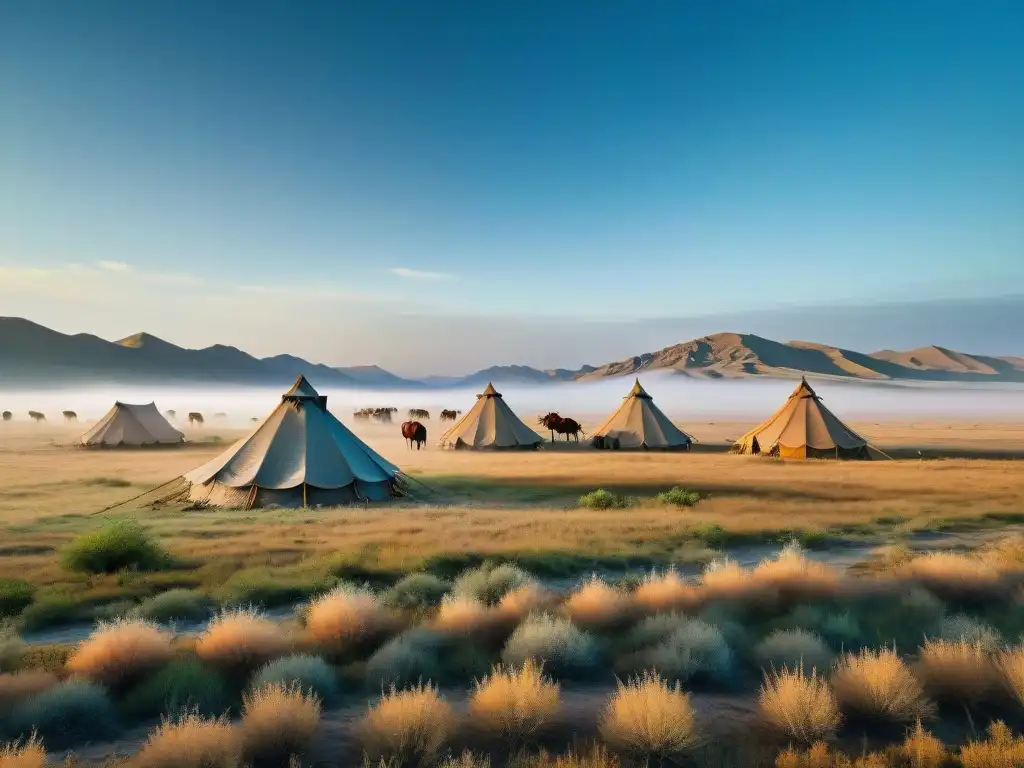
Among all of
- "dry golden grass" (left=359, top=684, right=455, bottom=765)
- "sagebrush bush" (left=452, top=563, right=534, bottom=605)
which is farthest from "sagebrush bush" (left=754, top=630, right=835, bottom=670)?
"dry golden grass" (left=359, top=684, right=455, bottom=765)

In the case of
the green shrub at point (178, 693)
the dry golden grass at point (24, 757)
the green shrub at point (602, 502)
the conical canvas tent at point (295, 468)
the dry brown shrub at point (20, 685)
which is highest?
the conical canvas tent at point (295, 468)

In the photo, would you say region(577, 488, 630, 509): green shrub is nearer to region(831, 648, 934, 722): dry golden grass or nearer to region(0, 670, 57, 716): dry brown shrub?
region(831, 648, 934, 722): dry golden grass

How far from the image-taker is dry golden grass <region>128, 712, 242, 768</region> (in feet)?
16.0

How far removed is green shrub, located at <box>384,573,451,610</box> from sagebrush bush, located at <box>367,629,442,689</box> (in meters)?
1.92

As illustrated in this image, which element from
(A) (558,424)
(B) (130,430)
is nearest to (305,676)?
(A) (558,424)

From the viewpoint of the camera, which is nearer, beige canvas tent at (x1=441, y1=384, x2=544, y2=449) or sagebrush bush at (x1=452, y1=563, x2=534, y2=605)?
sagebrush bush at (x1=452, y1=563, x2=534, y2=605)

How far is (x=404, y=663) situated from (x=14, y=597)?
7111mm

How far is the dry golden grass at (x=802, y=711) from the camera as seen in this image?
19.0ft

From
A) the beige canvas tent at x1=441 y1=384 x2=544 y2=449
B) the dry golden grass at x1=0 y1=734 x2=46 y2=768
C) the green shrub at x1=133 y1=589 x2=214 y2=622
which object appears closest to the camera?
the dry golden grass at x1=0 y1=734 x2=46 y2=768

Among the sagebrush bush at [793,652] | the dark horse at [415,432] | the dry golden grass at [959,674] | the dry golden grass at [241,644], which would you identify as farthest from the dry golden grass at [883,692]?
the dark horse at [415,432]

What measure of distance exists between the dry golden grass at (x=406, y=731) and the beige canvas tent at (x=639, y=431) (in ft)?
117

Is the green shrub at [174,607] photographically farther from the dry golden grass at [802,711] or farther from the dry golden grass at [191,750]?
the dry golden grass at [802,711]

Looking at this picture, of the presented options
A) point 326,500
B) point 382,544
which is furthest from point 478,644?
point 326,500

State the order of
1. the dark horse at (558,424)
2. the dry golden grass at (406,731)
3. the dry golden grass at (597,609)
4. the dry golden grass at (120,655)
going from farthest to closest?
1. the dark horse at (558,424)
2. the dry golden grass at (597,609)
3. the dry golden grass at (120,655)
4. the dry golden grass at (406,731)
